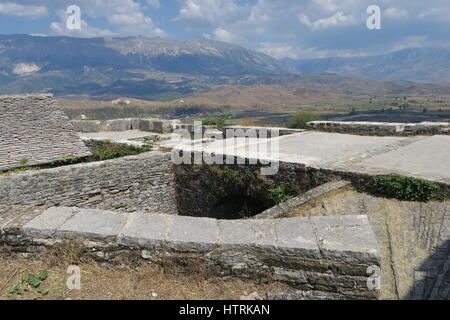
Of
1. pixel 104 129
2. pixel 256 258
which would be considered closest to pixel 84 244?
pixel 256 258

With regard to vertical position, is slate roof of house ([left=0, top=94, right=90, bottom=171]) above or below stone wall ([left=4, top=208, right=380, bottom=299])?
Answer: above

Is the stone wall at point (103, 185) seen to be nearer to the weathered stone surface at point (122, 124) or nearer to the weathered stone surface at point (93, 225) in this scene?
the weathered stone surface at point (93, 225)

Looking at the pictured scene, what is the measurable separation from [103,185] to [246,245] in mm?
6907

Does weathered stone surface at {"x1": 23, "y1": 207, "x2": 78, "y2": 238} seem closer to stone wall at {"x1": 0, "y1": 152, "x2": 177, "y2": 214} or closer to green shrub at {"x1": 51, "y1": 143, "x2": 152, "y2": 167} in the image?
stone wall at {"x1": 0, "y1": 152, "x2": 177, "y2": 214}

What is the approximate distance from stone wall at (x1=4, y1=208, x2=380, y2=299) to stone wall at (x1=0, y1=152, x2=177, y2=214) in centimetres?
489

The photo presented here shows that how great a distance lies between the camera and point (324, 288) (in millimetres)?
3055

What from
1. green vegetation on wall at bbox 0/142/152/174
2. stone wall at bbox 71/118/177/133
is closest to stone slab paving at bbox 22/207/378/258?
green vegetation on wall at bbox 0/142/152/174

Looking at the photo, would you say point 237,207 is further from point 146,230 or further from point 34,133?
point 34,133

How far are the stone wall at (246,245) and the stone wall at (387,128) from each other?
8828 mm

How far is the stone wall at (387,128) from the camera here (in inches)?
414

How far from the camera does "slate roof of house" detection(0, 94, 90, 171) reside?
31.5 feet

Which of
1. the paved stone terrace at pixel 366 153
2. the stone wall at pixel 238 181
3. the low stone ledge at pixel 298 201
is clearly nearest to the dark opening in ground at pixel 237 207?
the stone wall at pixel 238 181

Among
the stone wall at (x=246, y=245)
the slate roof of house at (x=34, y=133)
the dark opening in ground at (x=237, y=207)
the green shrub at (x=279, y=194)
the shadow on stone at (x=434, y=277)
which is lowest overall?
the dark opening in ground at (x=237, y=207)
